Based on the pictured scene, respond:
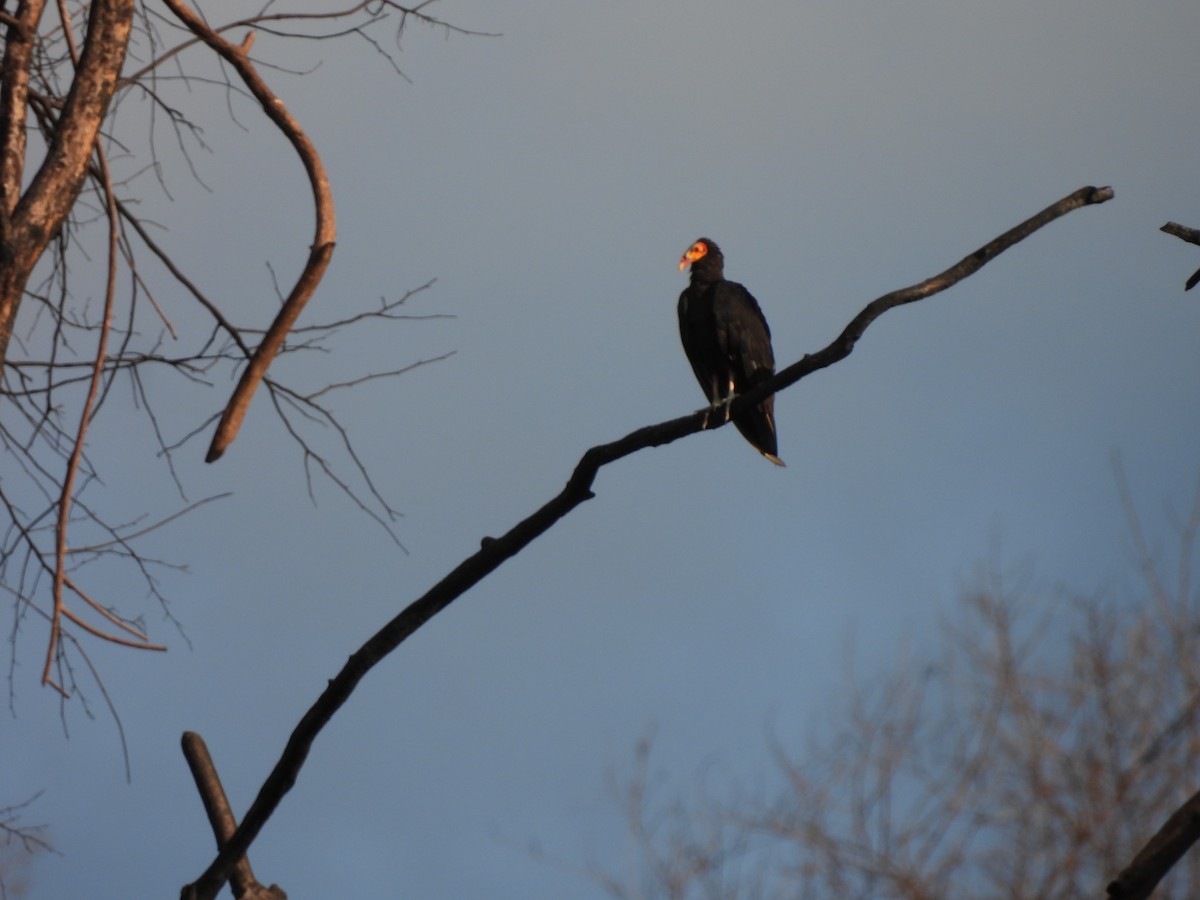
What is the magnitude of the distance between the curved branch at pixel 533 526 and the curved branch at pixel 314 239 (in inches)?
16.4

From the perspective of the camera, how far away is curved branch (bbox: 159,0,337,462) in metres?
2.24

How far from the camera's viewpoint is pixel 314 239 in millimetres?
2615

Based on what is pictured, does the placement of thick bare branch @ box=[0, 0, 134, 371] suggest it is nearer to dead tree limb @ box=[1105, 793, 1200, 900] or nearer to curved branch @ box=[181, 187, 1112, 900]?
curved branch @ box=[181, 187, 1112, 900]

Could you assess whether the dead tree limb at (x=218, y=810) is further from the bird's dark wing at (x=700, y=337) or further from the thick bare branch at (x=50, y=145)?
the bird's dark wing at (x=700, y=337)

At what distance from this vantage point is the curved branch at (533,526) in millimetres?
2209

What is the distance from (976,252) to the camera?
2.26 metres

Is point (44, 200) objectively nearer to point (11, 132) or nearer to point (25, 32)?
point (11, 132)

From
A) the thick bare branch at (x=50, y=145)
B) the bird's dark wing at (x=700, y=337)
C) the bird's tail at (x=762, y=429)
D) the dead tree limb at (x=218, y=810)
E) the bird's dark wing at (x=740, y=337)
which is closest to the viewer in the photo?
the thick bare branch at (x=50, y=145)

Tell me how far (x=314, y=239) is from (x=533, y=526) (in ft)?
2.62

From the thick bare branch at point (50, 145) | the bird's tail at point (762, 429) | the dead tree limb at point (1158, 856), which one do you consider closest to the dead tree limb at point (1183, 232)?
the dead tree limb at point (1158, 856)

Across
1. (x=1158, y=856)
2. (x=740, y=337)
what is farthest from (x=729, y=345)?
(x=1158, y=856)

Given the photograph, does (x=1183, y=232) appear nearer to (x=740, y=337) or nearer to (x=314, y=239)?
(x=314, y=239)

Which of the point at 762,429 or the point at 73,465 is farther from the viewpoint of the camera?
the point at 762,429

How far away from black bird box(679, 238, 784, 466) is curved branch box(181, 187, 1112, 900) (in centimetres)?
261
